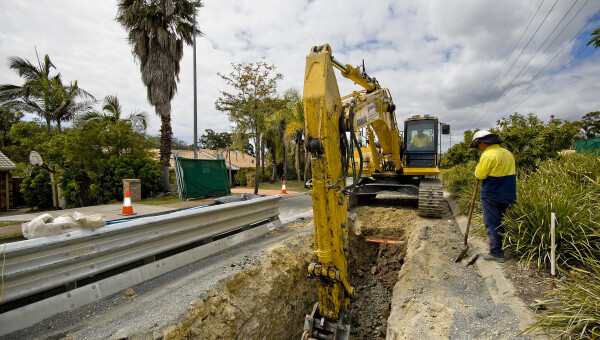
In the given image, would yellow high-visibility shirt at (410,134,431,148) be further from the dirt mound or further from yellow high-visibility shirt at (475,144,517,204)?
the dirt mound

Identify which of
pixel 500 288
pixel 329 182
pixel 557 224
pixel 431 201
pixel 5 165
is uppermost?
pixel 5 165

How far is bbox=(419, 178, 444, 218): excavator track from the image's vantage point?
22.4 ft

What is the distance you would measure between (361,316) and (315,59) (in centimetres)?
408

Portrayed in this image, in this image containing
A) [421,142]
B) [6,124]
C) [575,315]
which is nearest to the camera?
[575,315]

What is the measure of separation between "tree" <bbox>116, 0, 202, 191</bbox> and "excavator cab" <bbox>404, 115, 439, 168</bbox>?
438 inches

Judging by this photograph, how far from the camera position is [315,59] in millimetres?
2918

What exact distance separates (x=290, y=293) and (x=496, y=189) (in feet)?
10.8

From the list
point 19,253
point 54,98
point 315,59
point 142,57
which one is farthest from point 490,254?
point 54,98

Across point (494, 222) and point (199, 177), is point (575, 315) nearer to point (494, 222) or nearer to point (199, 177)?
point (494, 222)

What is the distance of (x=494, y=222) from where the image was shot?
153 inches

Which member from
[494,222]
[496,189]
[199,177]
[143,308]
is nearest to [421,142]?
[496,189]

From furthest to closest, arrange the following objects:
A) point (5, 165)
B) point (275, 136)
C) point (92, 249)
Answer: point (275, 136) → point (5, 165) → point (92, 249)

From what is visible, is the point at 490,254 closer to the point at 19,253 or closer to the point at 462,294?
the point at 462,294

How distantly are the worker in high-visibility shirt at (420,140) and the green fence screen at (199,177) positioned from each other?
26.0 feet
